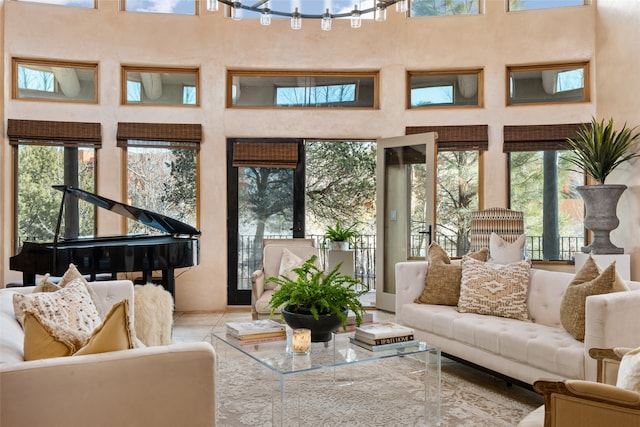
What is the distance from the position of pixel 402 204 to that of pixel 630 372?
4.58 m

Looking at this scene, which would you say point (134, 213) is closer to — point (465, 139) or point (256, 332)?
point (256, 332)

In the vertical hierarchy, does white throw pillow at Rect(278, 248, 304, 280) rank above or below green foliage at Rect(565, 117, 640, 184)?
below

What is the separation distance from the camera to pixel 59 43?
6309mm

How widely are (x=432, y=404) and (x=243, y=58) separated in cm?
483

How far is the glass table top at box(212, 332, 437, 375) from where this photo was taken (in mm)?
2797

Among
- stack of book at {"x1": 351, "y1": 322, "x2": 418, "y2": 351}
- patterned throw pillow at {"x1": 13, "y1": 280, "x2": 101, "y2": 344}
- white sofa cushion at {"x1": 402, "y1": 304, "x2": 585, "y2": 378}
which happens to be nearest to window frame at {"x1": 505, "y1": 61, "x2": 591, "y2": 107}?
white sofa cushion at {"x1": 402, "y1": 304, "x2": 585, "y2": 378}

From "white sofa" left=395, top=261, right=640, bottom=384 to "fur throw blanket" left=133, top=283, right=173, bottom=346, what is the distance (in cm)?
192

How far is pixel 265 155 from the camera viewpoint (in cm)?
659

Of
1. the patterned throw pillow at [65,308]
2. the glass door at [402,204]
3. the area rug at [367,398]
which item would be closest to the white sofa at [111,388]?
the patterned throw pillow at [65,308]

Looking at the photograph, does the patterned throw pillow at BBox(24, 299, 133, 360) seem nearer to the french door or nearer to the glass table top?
the glass table top

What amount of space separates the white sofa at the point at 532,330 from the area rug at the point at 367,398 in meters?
0.23

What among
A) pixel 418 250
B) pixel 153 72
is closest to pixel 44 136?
pixel 153 72

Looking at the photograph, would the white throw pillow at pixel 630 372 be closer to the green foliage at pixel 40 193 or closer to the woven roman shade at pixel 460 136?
the woven roman shade at pixel 460 136

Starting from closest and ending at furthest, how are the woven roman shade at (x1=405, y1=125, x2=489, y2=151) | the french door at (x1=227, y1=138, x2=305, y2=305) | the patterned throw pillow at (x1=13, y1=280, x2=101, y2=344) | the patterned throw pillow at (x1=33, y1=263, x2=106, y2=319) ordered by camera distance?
the patterned throw pillow at (x1=13, y1=280, x2=101, y2=344) → the patterned throw pillow at (x1=33, y1=263, x2=106, y2=319) → the woven roman shade at (x1=405, y1=125, x2=489, y2=151) → the french door at (x1=227, y1=138, x2=305, y2=305)
